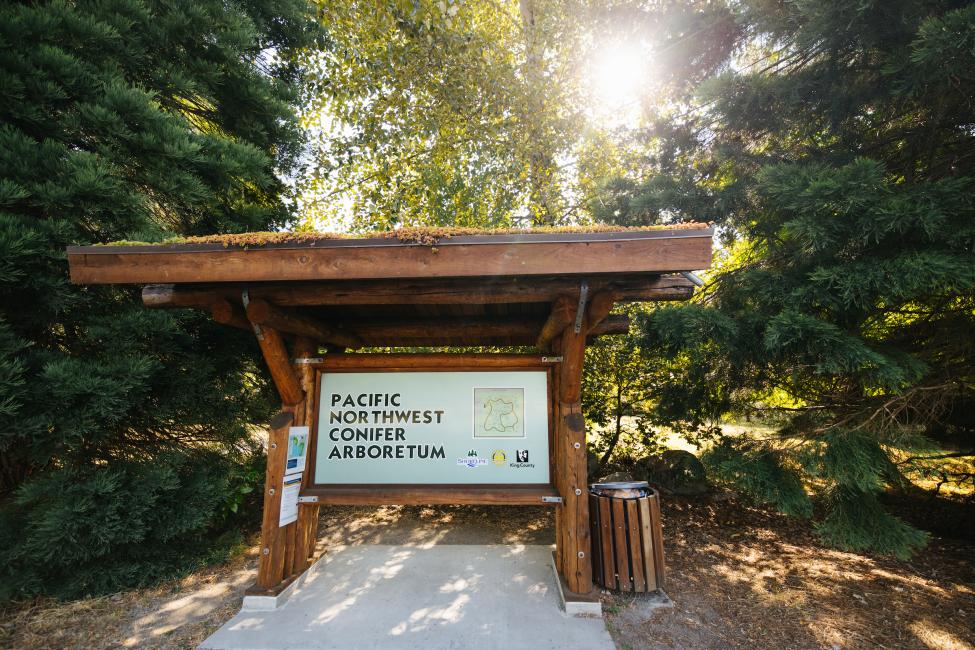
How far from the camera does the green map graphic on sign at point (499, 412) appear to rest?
3551mm

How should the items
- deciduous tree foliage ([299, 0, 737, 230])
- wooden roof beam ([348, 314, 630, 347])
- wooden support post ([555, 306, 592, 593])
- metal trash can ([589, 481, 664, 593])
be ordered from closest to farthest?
wooden support post ([555, 306, 592, 593]), metal trash can ([589, 481, 664, 593]), wooden roof beam ([348, 314, 630, 347]), deciduous tree foliage ([299, 0, 737, 230])

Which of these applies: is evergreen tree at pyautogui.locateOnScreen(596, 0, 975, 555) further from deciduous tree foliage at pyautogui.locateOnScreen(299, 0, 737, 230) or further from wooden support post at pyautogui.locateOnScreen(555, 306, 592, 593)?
deciduous tree foliage at pyautogui.locateOnScreen(299, 0, 737, 230)

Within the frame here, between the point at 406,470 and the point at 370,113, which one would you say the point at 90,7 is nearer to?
the point at 370,113

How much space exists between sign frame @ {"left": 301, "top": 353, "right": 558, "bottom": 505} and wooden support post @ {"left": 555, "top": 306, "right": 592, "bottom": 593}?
0.69 feet

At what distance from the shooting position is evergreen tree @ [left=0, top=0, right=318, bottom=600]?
3277 mm

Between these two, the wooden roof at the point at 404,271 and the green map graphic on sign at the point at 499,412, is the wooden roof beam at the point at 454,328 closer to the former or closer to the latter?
the wooden roof at the point at 404,271

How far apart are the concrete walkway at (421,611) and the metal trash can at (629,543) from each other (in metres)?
0.52

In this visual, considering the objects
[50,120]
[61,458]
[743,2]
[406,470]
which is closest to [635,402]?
[406,470]

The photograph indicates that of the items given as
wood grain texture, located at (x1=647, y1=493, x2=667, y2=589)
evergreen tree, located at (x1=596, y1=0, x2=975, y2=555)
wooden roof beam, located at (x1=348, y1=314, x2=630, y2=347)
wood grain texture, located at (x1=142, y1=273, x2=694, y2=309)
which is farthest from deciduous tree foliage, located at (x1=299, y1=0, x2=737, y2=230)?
wood grain texture, located at (x1=647, y1=493, x2=667, y2=589)

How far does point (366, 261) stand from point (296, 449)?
1.85 m

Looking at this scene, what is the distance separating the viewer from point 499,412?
3.58m

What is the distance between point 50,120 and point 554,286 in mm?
4638

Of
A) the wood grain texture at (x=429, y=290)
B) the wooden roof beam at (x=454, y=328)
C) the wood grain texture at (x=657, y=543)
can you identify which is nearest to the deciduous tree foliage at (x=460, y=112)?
the wooden roof beam at (x=454, y=328)

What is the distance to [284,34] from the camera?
587 centimetres
